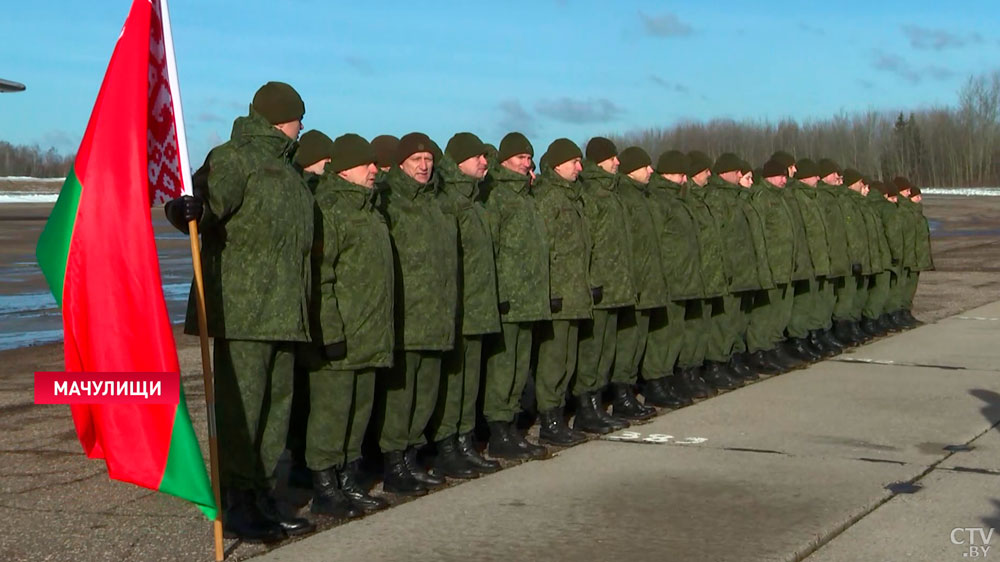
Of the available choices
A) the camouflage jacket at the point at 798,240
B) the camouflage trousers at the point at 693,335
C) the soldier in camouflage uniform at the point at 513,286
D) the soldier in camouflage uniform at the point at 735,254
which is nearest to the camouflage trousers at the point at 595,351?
the soldier in camouflage uniform at the point at 513,286

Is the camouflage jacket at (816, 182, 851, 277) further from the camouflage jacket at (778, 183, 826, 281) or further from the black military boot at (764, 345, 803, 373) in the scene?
the black military boot at (764, 345, 803, 373)

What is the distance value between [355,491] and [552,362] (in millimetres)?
2122

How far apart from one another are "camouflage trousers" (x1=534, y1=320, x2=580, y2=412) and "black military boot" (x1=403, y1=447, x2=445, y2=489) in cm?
125

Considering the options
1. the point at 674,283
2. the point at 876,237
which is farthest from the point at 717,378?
the point at 876,237

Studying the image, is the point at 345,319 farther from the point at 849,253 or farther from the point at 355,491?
the point at 849,253

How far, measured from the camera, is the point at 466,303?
7355mm

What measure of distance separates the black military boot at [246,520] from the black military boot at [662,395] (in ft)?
13.8

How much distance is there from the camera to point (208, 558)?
17.7 ft

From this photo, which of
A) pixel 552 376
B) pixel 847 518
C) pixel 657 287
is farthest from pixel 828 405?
pixel 847 518

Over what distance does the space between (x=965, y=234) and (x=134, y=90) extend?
37.0m

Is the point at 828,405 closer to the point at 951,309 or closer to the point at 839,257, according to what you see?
the point at 839,257

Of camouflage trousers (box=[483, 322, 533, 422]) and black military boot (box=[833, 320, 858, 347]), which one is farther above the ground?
camouflage trousers (box=[483, 322, 533, 422])

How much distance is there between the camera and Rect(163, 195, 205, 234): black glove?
204 inches

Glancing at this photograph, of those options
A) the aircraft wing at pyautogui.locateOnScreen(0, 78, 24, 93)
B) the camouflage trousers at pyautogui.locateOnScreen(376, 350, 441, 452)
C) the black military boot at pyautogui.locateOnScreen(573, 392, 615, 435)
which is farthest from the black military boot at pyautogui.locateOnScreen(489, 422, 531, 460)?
the aircraft wing at pyautogui.locateOnScreen(0, 78, 24, 93)
